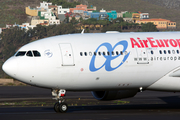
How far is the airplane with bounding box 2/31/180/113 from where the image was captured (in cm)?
2333

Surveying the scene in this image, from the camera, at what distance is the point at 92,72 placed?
24047 millimetres

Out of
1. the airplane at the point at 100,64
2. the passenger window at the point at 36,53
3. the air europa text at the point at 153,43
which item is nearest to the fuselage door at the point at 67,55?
the airplane at the point at 100,64

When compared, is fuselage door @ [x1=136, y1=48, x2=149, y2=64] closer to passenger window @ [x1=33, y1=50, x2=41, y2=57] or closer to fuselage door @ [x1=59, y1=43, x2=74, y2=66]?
fuselage door @ [x1=59, y1=43, x2=74, y2=66]

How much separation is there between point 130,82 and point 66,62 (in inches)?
171

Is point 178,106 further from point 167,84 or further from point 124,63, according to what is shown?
point 124,63

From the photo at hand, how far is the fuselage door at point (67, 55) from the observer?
2354cm

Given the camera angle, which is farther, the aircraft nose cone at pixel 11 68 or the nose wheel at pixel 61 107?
the nose wheel at pixel 61 107

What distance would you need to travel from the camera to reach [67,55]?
77.7 ft

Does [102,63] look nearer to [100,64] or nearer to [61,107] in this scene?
[100,64]

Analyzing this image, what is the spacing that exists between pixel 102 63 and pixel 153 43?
12.9 feet

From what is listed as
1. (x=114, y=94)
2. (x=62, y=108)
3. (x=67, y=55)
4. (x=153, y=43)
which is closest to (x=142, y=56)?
(x=153, y=43)

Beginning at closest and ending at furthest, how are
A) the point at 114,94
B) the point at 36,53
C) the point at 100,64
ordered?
the point at 36,53
the point at 100,64
the point at 114,94

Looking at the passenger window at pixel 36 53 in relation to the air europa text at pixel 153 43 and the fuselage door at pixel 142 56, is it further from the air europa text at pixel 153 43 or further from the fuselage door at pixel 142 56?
the fuselage door at pixel 142 56

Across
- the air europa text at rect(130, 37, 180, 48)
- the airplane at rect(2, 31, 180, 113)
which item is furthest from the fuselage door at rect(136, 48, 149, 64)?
→ the air europa text at rect(130, 37, 180, 48)
